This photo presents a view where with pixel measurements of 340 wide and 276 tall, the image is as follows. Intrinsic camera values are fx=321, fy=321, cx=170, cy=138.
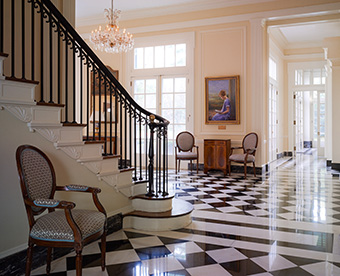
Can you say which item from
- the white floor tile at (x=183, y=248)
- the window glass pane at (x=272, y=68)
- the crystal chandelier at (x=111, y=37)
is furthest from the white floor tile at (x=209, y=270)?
the window glass pane at (x=272, y=68)

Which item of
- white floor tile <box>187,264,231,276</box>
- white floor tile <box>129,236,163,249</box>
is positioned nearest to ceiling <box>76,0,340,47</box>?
white floor tile <box>129,236,163,249</box>

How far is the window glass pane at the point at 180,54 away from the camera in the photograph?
8.68 meters

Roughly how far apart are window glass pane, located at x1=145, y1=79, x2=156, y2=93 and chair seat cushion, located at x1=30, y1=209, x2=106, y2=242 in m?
6.87

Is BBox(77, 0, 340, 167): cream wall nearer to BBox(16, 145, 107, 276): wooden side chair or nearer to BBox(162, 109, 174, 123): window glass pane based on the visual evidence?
BBox(162, 109, 174, 123): window glass pane

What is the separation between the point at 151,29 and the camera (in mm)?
8852

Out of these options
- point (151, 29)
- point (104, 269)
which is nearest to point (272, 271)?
point (104, 269)

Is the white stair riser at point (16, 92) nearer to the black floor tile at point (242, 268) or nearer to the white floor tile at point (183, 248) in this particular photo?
the white floor tile at point (183, 248)

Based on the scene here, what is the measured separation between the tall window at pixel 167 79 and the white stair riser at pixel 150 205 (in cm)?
486

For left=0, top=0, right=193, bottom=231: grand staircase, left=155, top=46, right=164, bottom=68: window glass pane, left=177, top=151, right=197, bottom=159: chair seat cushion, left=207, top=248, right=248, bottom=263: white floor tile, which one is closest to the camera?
left=0, top=0, right=193, bottom=231: grand staircase

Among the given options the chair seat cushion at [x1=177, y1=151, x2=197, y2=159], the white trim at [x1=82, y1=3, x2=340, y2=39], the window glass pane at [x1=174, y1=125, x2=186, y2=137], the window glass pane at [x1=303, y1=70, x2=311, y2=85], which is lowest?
the chair seat cushion at [x1=177, y1=151, x2=197, y2=159]

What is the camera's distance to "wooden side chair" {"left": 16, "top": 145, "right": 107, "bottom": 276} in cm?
214

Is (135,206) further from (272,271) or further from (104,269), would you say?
(272,271)

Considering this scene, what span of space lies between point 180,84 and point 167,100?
56 cm

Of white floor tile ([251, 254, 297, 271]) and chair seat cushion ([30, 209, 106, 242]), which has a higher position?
chair seat cushion ([30, 209, 106, 242])
